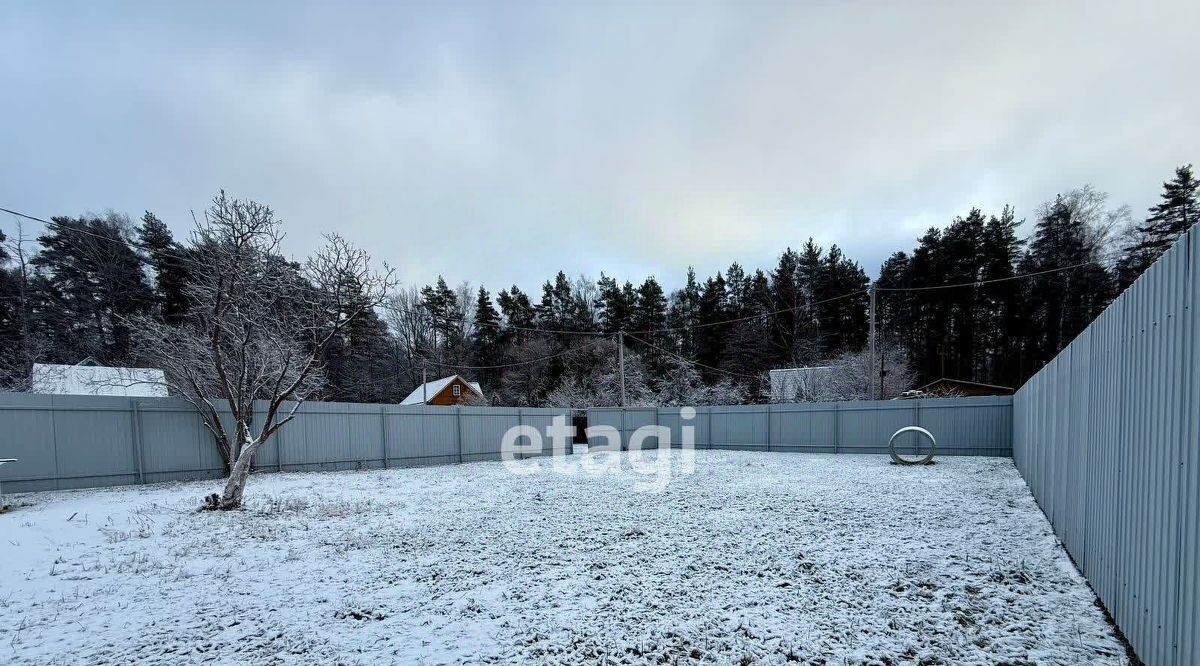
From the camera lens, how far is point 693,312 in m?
33.4

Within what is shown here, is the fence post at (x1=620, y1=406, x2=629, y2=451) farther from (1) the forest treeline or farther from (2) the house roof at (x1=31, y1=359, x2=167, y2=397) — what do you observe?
(2) the house roof at (x1=31, y1=359, x2=167, y2=397)

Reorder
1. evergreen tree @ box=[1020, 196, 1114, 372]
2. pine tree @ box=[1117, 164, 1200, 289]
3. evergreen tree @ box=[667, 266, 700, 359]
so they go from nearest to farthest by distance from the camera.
Result: pine tree @ box=[1117, 164, 1200, 289] < evergreen tree @ box=[1020, 196, 1114, 372] < evergreen tree @ box=[667, 266, 700, 359]

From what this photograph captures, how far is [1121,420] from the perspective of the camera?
2.84 meters

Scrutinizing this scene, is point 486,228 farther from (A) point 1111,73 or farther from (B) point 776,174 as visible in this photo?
(A) point 1111,73

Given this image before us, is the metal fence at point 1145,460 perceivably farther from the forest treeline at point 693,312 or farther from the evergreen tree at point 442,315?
the evergreen tree at point 442,315

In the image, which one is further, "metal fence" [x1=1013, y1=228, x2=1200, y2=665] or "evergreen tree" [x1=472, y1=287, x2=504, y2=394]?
"evergreen tree" [x1=472, y1=287, x2=504, y2=394]

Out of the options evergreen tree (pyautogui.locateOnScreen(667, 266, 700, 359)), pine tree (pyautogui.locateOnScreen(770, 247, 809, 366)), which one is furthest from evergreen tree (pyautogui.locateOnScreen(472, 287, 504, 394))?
pine tree (pyautogui.locateOnScreen(770, 247, 809, 366))

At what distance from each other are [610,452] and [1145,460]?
615 inches

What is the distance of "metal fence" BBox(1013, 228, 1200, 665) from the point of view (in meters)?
1.88

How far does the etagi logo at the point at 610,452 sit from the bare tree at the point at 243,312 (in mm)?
5737

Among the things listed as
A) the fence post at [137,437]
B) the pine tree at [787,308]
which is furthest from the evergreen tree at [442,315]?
the fence post at [137,437]

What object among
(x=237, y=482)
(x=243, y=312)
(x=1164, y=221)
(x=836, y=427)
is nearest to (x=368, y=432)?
(x=243, y=312)

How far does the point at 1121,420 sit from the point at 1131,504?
556 mm

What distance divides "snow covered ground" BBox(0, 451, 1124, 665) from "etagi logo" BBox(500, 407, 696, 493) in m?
3.52
